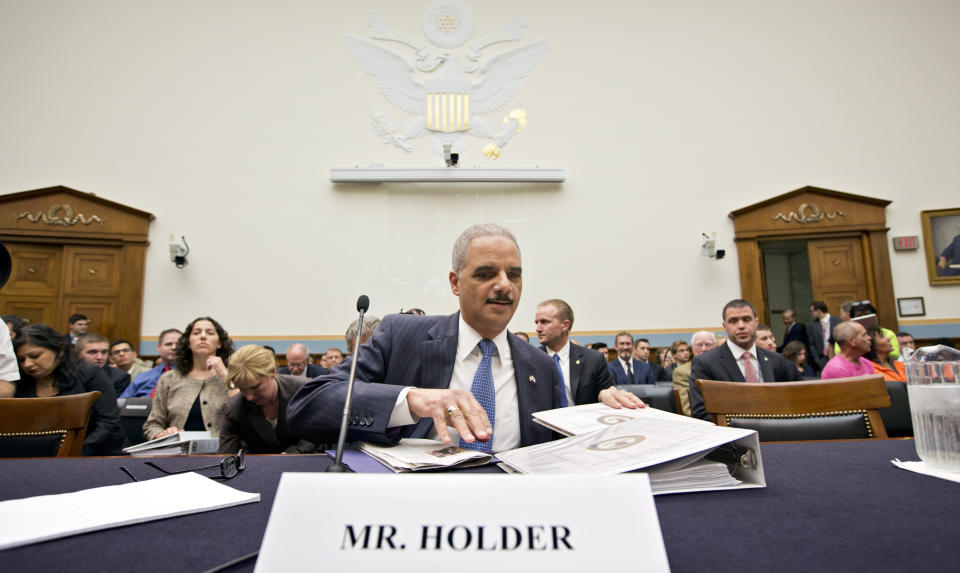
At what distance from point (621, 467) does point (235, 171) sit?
24.8 ft

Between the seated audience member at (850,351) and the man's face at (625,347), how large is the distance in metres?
2.85

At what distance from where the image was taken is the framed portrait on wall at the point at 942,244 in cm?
668

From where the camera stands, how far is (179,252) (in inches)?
261

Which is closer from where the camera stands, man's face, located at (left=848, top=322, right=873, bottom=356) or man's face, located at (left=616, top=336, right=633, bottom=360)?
man's face, located at (left=848, top=322, right=873, bottom=356)

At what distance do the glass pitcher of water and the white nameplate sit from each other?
0.64 meters

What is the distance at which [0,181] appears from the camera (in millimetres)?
6742

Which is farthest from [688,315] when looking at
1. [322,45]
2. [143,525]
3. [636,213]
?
[143,525]

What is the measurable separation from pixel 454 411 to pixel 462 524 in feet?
1.32

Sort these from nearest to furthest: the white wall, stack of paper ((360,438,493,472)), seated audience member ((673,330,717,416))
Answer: stack of paper ((360,438,493,472)) → seated audience member ((673,330,717,416)) → the white wall

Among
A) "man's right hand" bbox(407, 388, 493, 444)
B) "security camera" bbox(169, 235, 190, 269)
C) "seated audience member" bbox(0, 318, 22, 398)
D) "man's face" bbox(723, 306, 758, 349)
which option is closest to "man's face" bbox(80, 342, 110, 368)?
"seated audience member" bbox(0, 318, 22, 398)

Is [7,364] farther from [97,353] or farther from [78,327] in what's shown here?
[78,327]

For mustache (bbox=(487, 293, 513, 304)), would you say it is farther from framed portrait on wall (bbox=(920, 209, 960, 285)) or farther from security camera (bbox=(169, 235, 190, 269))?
framed portrait on wall (bbox=(920, 209, 960, 285))

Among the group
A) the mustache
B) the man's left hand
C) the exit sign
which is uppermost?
the exit sign

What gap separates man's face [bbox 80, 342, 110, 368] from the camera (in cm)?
382
